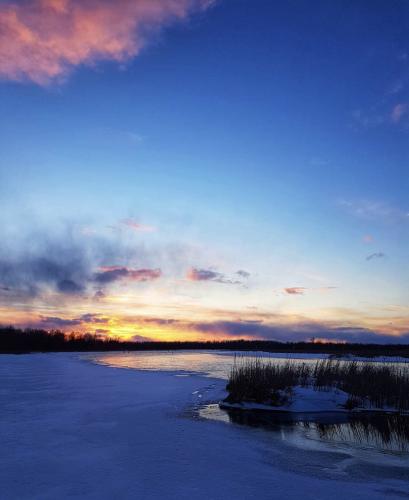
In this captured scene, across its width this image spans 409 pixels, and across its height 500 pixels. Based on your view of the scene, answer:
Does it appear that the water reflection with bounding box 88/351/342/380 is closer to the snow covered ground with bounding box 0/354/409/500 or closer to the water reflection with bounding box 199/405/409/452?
the water reflection with bounding box 199/405/409/452

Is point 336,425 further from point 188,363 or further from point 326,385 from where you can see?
point 188,363

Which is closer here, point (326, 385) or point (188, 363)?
point (326, 385)

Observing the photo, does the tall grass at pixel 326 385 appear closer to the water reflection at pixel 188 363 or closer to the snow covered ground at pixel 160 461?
the water reflection at pixel 188 363

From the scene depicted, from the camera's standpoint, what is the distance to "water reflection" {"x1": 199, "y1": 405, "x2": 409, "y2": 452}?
8.75 meters

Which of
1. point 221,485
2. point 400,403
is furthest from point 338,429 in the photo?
point 221,485

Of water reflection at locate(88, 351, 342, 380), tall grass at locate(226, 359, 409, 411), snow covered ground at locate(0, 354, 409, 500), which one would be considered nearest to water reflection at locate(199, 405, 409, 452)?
snow covered ground at locate(0, 354, 409, 500)

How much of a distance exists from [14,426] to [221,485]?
4887 millimetres

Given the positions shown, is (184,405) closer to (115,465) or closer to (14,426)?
(14,426)

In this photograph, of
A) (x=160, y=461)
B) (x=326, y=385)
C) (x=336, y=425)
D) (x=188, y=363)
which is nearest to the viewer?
(x=160, y=461)

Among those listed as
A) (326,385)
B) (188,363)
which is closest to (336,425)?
(326,385)

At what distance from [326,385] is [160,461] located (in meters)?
11.1

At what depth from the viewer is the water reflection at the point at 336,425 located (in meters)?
8.75

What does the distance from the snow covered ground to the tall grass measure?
12.8 feet

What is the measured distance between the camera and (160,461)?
6.00 m
